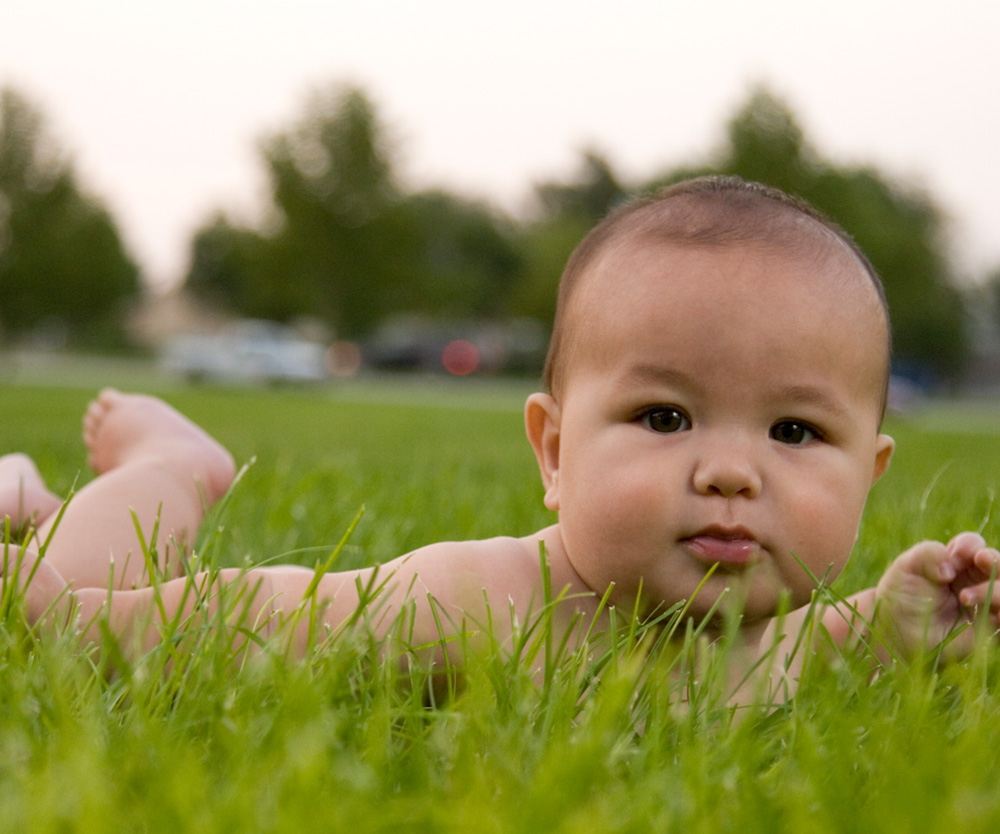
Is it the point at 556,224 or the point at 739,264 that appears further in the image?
the point at 556,224

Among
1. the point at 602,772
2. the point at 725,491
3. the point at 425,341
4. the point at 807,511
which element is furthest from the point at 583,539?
the point at 425,341

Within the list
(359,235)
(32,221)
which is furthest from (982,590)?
(359,235)

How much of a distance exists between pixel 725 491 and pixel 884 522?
4.97ft

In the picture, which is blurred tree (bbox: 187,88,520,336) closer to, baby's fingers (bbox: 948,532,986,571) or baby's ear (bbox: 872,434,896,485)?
baby's ear (bbox: 872,434,896,485)

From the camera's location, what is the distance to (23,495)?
235cm

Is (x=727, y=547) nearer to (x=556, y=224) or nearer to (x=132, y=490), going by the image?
(x=132, y=490)

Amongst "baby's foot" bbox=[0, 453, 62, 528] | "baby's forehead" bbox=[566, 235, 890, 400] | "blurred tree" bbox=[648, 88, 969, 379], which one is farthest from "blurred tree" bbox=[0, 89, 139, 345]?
"baby's forehead" bbox=[566, 235, 890, 400]

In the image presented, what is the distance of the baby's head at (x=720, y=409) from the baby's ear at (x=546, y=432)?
0.37 ft

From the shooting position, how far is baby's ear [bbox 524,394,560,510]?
1.79 metres

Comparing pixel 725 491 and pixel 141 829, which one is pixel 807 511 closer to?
pixel 725 491

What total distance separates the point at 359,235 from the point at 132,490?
3939 centimetres

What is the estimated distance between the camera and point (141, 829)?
33.2 inches

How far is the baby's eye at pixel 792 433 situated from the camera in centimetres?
158

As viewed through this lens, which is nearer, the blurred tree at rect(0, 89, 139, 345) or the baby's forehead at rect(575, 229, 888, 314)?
the baby's forehead at rect(575, 229, 888, 314)
